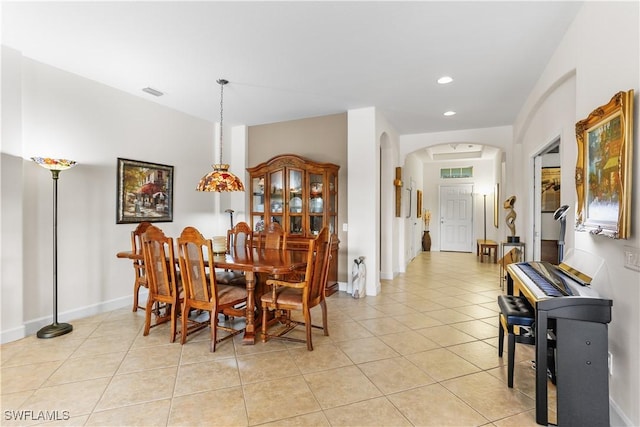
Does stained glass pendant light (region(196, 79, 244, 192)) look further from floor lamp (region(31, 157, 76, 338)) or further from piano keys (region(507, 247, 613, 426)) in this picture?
piano keys (region(507, 247, 613, 426))

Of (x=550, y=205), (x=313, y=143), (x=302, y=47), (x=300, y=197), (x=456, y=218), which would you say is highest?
(x=302, y=47)

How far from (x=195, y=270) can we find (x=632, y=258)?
10.2ft

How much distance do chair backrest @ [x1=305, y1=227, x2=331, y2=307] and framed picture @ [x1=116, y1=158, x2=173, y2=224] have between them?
2.80m

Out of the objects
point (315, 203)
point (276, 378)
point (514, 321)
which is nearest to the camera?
point (514, 321)

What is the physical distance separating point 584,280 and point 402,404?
146 centimetres

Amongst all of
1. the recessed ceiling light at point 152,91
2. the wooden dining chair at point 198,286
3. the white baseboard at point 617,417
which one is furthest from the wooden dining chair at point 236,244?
the white baseboard at point 617,417

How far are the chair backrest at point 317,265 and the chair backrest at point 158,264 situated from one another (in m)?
1.28

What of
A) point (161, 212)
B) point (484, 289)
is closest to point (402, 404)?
point (484, 289)

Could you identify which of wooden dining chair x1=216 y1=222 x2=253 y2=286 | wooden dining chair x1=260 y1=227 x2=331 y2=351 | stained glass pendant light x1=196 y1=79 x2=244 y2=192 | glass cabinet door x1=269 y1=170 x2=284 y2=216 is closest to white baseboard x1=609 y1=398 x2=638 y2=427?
wooden dining chair x1=260 y1=227 x2=331 y2=351

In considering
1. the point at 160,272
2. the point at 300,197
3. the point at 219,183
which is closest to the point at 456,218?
the point at 300,197

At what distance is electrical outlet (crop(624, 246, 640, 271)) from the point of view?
1.69 meters

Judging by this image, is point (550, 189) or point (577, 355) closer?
point (577, 355)

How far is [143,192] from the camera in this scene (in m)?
4.45

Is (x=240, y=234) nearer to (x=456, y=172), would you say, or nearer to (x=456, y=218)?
(x=456, y=218)
